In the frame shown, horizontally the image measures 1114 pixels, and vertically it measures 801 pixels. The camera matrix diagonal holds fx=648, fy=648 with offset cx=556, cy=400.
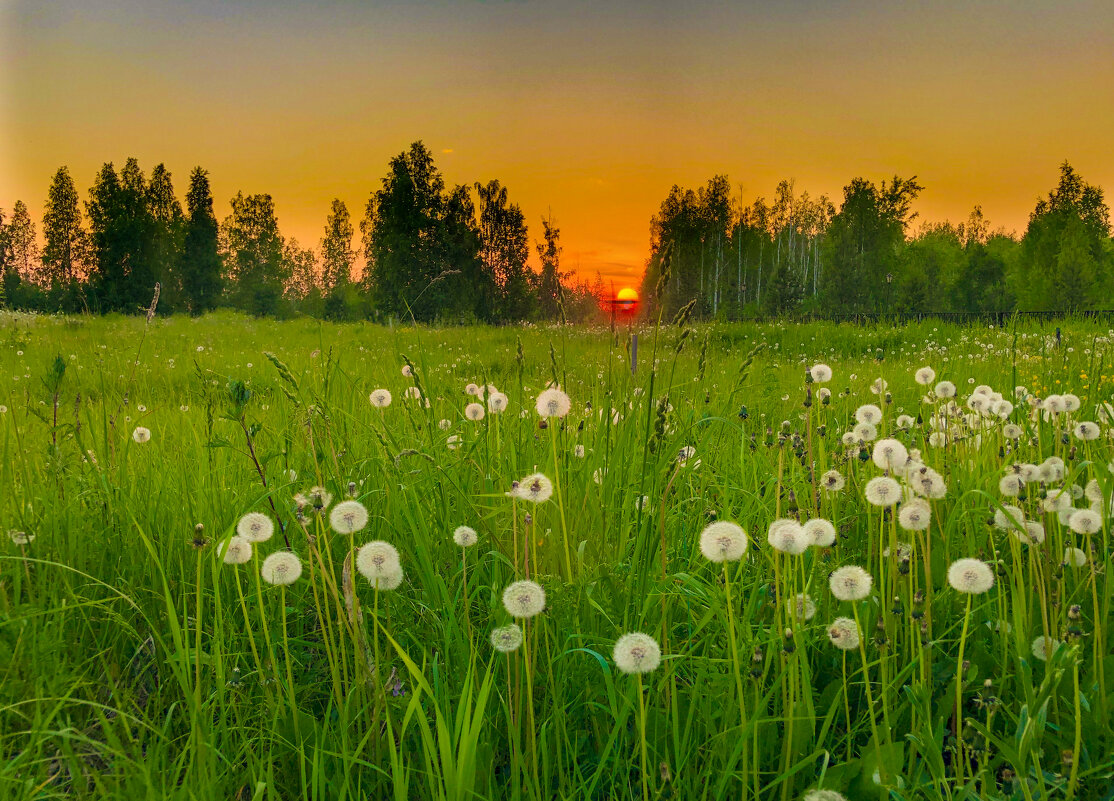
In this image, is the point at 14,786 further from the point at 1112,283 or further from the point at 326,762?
the point at 1112,283

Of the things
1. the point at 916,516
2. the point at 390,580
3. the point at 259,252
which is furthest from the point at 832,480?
the point at 259,252

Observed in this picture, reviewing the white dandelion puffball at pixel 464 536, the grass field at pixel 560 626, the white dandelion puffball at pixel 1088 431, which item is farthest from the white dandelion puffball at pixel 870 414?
the white dandelion puffball at pixel 464 536

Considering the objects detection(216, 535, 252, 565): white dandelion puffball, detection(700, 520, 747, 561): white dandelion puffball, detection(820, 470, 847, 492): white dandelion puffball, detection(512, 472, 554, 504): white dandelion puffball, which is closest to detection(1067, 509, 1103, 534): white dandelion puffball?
detection(820, 470, 847, 492): white dandelion puffball

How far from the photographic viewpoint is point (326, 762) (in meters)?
1.39

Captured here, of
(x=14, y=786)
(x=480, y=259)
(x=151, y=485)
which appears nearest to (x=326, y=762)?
(x=14, y=786)

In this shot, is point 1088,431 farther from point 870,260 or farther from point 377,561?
point 870,260

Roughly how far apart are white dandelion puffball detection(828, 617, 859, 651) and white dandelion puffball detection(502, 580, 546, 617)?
59cm

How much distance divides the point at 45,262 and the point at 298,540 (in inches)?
3133

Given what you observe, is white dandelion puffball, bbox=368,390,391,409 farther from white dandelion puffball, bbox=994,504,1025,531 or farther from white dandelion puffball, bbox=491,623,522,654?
white dandelion puffball, bbox=994,504,1025,531

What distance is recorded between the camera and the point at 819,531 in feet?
4.30

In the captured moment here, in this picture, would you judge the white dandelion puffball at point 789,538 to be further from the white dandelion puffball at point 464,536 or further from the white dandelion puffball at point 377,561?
the white dandelion puffball at point 377,561

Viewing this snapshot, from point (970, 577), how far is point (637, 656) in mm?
700

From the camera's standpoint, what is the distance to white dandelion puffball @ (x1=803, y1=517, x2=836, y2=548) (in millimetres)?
1276

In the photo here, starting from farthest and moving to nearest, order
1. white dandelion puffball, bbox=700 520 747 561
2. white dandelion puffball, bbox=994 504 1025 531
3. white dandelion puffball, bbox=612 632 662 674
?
white dandelion puffball, bbox=994 504 1025 531, white dandelion puffball, bbox=700 520 747 561, white dandelion puffball, bbox=612 632 662 674
